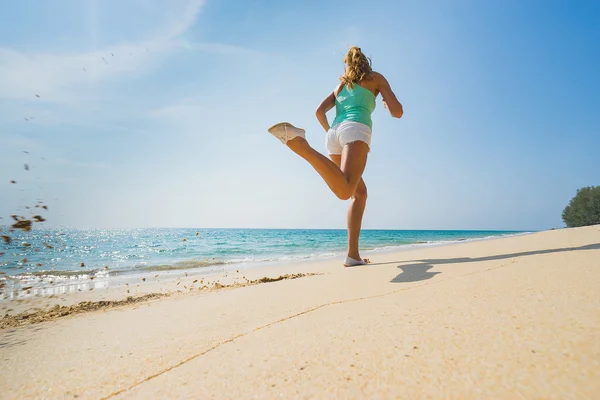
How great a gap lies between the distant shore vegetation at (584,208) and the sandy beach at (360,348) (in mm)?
30148

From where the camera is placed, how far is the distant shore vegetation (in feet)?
75.0

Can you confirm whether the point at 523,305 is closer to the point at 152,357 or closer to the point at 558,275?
the point at 558,275

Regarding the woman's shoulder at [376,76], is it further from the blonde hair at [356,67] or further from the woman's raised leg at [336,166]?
the woman's raised leg at [336,166]

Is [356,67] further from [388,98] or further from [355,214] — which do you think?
[355,214]

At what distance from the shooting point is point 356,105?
2.97m

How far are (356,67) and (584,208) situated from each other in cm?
3106

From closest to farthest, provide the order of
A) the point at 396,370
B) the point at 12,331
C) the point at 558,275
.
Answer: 1. the point at 396,370
2. the point at 558,275
3. the point at 12,331

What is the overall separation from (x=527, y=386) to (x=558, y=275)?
3.35ft

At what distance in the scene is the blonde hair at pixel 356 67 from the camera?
3055 millimetres

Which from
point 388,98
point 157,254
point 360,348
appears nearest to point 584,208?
point 388,98

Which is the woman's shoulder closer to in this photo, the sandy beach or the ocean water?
the sandy beach

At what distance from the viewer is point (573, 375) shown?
0.54 m

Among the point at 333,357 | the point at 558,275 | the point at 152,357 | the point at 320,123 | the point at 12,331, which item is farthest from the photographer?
the point at 320,123

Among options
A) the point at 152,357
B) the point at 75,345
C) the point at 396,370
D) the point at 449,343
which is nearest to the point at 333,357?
the point at 396,370
